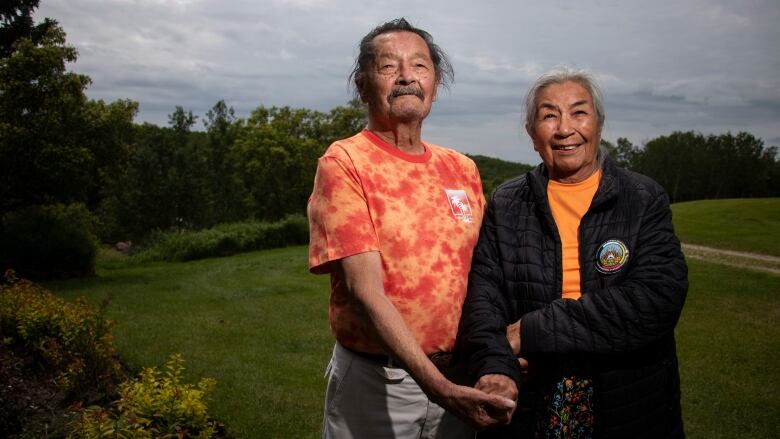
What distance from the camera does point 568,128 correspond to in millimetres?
2508

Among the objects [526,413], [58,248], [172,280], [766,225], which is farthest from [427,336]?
[766,225]

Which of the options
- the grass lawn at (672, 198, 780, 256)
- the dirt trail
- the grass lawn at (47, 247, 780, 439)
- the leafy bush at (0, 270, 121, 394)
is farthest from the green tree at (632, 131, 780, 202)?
the leafy bush at (0, 270, 121, 394)

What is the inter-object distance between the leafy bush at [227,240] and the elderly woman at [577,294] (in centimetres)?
2722

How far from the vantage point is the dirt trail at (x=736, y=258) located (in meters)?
19.0

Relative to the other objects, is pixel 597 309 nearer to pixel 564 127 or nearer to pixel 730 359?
pixel 564 127

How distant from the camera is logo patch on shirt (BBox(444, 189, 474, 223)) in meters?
2.65

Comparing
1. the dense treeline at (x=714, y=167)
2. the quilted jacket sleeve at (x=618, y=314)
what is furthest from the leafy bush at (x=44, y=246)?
the dense treeline at (x=714, y=167)

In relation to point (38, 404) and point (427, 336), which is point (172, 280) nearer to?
point (38, 404)

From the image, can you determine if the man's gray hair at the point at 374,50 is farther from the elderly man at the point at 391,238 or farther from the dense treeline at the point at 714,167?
the dense treeline at the point at 714,167

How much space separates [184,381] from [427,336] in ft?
21.9

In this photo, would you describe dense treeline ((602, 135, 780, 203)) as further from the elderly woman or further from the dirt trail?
the elderly woman

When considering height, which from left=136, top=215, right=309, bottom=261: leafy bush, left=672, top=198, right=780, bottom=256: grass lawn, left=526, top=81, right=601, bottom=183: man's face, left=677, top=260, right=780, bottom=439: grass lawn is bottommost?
left=136, top=215, right=309, bottom=261: leafy bush

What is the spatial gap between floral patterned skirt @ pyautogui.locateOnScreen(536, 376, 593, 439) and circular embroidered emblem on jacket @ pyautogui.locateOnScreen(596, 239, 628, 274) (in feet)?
1.49

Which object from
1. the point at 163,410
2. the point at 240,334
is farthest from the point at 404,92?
the point at 240,334
